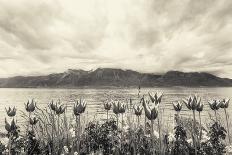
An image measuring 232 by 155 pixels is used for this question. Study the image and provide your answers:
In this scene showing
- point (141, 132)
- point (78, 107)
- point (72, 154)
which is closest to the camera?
point (72, 154)

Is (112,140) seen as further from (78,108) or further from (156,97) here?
(156,97)

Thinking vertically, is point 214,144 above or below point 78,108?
below

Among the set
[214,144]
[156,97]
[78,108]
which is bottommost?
[214,144]

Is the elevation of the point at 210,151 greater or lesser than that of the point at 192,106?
lesser

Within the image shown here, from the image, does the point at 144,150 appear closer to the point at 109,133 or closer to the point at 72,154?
Result: the point at 109,133

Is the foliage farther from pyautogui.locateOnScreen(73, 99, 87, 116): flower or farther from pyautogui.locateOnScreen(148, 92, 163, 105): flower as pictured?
pyautogui.locateOnScreen(73, 99, 87, 116): flower

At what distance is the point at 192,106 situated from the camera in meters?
6.82

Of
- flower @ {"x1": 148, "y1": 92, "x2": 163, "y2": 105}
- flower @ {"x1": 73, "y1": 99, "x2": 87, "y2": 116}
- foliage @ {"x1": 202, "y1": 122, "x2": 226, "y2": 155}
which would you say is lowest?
foliage @ {"x1": 202, "y1": 122, "x2": 226, "y2": 155}

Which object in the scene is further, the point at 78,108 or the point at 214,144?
the point at 78,108

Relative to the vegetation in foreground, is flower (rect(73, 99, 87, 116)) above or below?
above

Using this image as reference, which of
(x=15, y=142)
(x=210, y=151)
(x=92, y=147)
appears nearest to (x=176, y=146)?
(x=210, y=151)

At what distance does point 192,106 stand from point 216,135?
1.19 metres

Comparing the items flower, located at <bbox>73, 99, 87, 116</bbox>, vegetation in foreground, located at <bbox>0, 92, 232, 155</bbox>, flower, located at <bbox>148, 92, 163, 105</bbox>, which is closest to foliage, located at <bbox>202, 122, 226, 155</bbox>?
vegetation in foreground, located at <bbox>0, 92, 232, 155</bbox>

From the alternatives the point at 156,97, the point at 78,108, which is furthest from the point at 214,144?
the point at 78,108
